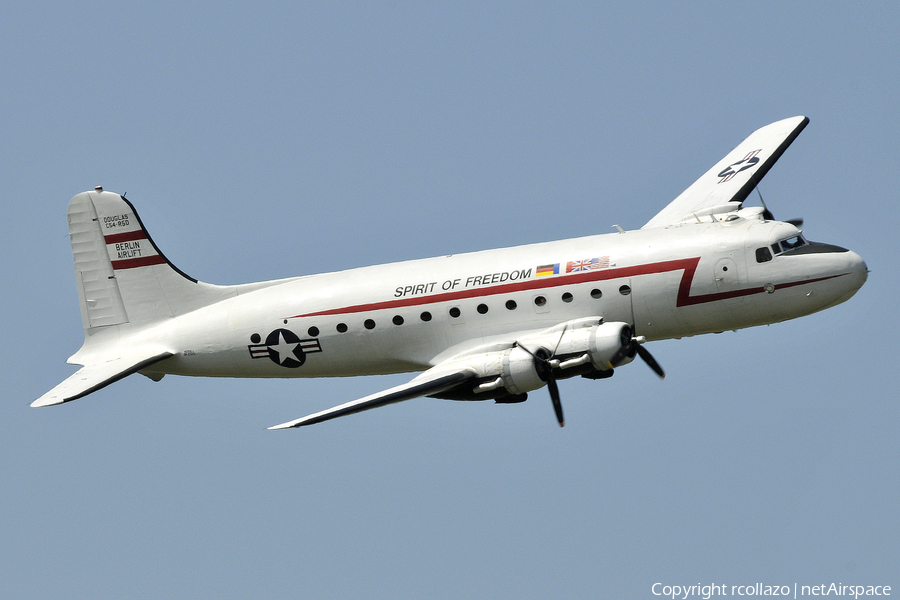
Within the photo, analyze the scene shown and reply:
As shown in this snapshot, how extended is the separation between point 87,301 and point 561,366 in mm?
14297

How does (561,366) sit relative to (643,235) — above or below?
below

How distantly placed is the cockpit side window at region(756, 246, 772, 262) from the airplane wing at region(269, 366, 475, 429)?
7.50 metres

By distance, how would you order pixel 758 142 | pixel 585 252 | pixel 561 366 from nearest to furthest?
Answer: pixel 561 366, pixel 585 252, pixel 758 142

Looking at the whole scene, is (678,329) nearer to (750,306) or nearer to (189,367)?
(750,306)

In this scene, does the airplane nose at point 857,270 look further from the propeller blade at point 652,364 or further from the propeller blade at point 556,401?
the propeller blade at point 556,401

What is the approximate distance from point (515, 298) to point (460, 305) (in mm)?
1422

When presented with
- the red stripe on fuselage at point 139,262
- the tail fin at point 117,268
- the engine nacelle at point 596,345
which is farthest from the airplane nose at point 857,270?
the red stripe on fuselage at point 139,262

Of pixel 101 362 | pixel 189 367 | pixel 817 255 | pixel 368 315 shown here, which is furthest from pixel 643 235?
pixel 101 362

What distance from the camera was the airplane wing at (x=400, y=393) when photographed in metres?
27.7

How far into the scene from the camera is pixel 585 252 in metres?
30.8

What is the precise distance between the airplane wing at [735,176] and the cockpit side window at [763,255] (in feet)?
11.6

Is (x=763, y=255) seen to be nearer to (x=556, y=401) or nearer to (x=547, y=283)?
(x=547, y=283)

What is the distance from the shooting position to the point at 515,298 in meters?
30.7

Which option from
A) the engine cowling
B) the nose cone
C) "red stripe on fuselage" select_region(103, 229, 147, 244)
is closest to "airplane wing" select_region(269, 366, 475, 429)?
the engine cowling
